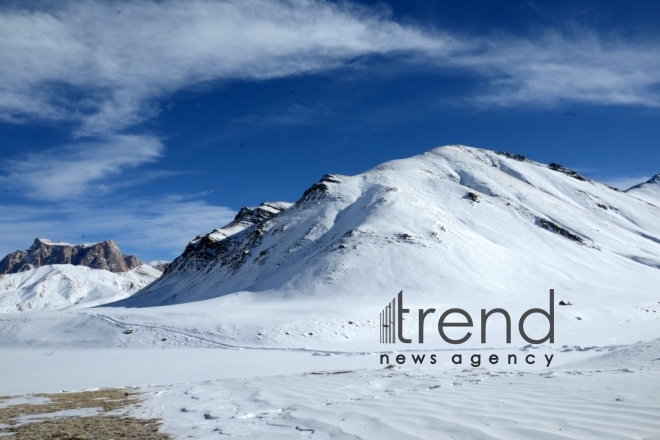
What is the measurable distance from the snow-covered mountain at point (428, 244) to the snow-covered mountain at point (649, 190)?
6395cm

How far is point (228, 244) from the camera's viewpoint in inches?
3593

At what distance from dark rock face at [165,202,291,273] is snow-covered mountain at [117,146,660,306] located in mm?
424

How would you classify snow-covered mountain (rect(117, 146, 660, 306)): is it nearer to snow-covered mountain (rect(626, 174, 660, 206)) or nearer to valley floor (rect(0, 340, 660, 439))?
valley floor (rect(0, 340, 660, 439))

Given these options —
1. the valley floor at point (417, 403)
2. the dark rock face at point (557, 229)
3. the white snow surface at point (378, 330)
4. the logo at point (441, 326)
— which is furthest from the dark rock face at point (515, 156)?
the valley floor at point (417, 403)

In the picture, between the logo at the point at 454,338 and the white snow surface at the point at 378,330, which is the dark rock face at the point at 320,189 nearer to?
the white snow surface at the point at 378,330

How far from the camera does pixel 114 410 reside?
9859 mm

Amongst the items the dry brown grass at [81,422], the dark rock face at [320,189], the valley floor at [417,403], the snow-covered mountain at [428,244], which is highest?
the dark rock face at [320,189]

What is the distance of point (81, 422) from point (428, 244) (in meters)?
48.1

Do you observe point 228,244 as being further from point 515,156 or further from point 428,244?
point 515,156

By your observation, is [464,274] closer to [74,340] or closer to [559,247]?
[559,247]

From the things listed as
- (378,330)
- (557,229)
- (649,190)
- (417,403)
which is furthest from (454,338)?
(649,190)

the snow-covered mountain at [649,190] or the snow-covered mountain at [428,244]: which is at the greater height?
the snow-covered mountain at [649,190]

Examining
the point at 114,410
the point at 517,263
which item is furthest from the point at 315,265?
the point at 114,410

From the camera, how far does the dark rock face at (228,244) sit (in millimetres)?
77500
